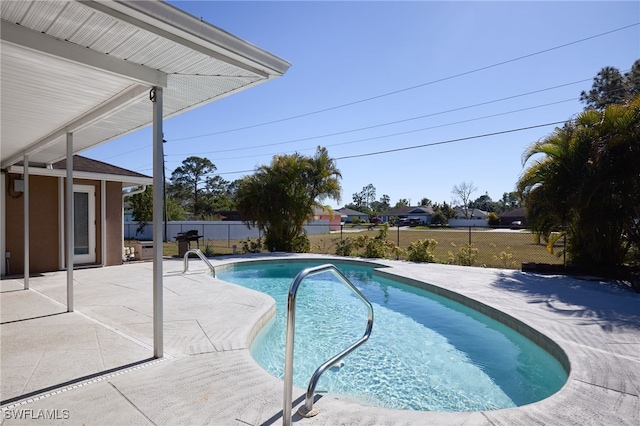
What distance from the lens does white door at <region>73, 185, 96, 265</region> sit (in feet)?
32.4

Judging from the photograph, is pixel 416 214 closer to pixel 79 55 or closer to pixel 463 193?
pixel 463 193

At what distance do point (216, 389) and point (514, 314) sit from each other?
4.79 meters

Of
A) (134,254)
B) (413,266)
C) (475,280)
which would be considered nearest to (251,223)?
(134,254)

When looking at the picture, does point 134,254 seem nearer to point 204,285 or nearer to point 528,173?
point 204,285

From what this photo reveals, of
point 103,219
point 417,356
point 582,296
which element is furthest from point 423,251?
point 103,219

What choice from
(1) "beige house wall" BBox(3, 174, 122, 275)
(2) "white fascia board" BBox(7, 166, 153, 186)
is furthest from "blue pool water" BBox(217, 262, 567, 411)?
(1) "beige house wall" BBox(3, 174, 122, 275)

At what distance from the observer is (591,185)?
8.17 metres

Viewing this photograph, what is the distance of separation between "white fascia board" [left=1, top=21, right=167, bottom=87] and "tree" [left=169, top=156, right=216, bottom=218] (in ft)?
160

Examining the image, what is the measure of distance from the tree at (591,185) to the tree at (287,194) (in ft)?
Result: 26.2

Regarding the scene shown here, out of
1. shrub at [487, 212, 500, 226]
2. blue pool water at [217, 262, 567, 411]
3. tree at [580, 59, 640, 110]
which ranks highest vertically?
tree at [580, 59, 640, 110]

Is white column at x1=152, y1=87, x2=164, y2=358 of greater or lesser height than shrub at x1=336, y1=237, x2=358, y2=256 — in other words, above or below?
above

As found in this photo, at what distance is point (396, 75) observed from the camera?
17953mm

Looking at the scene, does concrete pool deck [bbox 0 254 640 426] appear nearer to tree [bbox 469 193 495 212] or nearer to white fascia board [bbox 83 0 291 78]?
white fascia board [bbox 83 0 291 78]

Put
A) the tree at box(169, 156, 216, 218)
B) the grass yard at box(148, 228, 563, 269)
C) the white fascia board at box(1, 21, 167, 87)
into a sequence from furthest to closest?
the tree at box(169, 156, 216, 218), the grass yard at box(148, 228, 563, 269), the white fascia board at box(1, 21, 167, 87)
